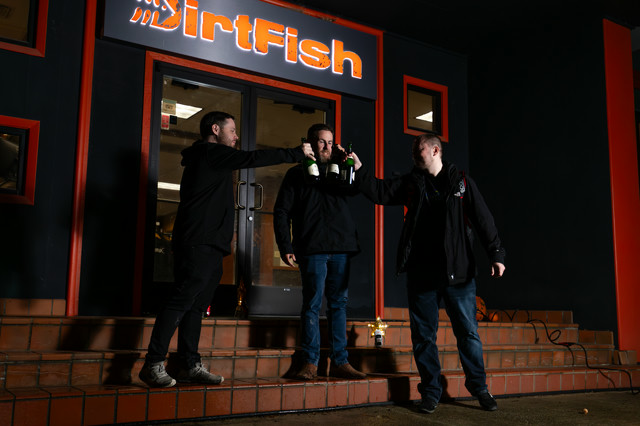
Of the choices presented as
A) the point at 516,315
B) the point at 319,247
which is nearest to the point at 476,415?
the point at 319,247

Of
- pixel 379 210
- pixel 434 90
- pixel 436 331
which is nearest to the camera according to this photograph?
pixel 436 331

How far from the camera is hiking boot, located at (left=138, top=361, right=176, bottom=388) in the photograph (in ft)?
9.98

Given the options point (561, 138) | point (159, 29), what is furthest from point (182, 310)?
point (561, 138)

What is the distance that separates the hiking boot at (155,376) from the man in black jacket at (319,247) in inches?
33.2

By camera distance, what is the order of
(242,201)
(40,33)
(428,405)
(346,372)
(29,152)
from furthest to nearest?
1. (242,201)
2. (40,33)
3. (29,152)
4. (346,372)
5. (428,405)

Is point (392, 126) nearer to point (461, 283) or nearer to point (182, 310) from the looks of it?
point (461, 283)

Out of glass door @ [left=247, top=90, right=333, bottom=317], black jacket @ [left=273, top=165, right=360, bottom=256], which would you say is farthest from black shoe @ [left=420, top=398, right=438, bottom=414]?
glass door @ [left=247, top=90, right=333, bottom=317]

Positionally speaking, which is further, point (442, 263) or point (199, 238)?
point (442, 263)

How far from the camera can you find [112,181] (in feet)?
15.5

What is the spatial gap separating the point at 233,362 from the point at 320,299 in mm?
674

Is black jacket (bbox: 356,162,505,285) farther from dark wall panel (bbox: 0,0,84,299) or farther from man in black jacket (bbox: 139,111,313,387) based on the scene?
dark wall panel (bbox: 0,0,84,299)

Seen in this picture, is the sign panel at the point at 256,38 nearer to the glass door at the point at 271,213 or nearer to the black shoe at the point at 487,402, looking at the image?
the glass door at the point at 271,213

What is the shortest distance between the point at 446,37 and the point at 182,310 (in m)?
4.97

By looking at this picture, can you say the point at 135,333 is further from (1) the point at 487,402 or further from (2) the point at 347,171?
(1) the point at 487,402
